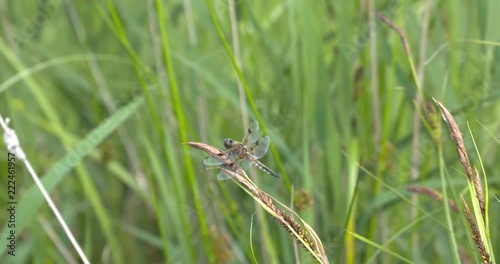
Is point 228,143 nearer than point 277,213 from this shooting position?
No

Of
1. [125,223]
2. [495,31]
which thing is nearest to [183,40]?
[125,223]

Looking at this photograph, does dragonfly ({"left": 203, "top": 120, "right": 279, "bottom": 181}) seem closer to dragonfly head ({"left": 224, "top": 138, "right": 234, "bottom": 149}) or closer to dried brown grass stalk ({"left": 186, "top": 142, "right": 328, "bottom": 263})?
dragonfly head ({"left": 224, "top": 138, "right": 234, "bottom": 149})

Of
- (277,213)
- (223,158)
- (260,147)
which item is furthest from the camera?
(260,147)

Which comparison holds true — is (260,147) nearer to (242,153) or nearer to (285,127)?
(242,153)

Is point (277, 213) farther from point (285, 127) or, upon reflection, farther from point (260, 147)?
point (285, 127)

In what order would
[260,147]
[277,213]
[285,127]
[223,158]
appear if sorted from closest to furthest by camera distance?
[277,213], [223,158], [260,147], [285,127]

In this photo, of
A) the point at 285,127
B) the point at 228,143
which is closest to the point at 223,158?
the point at 228,143

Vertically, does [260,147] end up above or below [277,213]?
above

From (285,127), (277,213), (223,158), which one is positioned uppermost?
(285,127)

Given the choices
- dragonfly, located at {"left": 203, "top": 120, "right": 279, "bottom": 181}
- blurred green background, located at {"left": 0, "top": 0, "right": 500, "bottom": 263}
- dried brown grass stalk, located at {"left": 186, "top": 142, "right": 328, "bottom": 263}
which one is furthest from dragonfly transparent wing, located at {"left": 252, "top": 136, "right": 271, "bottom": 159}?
blurred green background, located at {"left": 0, "top": 0, "right": 500, "bottom": 263}
